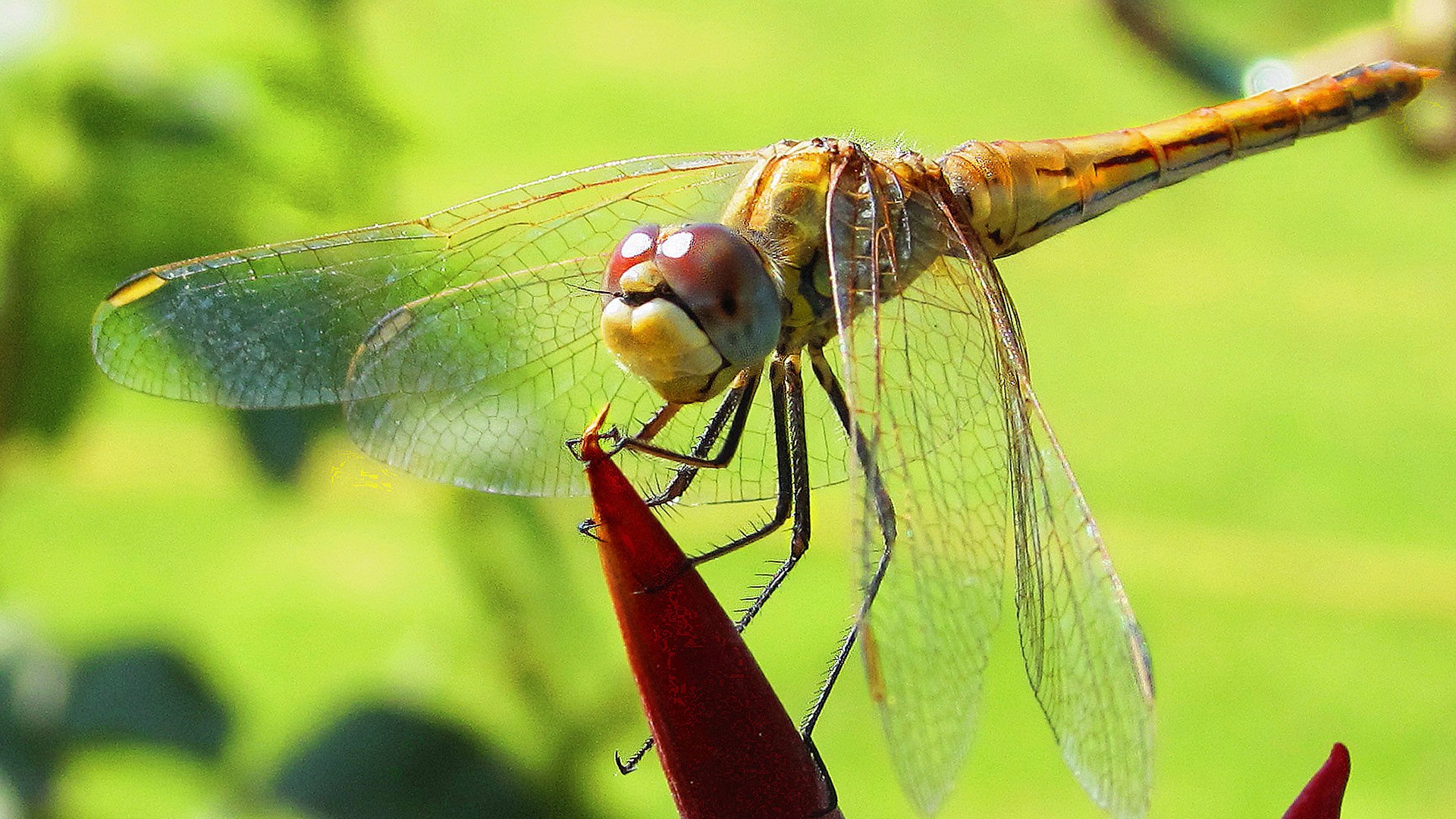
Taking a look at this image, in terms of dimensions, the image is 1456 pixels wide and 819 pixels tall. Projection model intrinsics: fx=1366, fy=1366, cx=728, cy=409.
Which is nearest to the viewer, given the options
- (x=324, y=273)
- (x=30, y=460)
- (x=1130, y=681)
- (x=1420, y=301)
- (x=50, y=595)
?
(x=1130, y=681)

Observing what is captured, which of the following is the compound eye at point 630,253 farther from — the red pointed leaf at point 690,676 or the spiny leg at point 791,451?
the red pointed leaf at point 690,676

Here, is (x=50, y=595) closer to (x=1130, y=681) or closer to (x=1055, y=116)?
(x=1130, y=681)

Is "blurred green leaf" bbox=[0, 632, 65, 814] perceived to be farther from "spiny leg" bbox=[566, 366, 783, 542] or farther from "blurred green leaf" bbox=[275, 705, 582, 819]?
"spiny leg" bbox=[566, 366, 783, 542]

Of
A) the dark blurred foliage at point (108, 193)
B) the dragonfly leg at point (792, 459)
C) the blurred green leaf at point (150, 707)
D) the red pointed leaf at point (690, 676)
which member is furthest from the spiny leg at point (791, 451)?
the blurred green leaf at point (150, 707)

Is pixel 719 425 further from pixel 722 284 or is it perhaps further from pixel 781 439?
pixel 722 284

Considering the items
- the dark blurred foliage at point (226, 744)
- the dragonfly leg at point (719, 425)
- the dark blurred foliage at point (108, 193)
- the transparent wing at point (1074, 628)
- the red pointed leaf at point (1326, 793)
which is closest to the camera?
the red pointed leaf at point (1326, 793)

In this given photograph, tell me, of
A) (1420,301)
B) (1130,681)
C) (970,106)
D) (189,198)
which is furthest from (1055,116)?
(1130,681)
